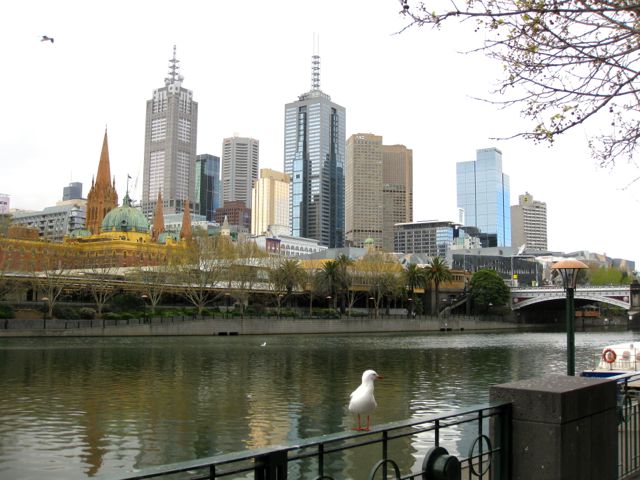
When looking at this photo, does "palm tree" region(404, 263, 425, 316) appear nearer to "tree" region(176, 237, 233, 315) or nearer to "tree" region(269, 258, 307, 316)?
"tree" region(269, 258, 307, 316)

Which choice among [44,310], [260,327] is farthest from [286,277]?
[44,310]

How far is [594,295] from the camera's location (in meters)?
121

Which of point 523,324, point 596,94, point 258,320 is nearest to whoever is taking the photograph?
point 596,94

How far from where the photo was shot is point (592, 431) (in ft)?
28.5

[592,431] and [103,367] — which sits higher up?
[592,431]

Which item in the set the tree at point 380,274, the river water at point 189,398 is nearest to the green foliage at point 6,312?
the river water at point 189,398

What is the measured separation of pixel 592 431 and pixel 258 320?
7960 cm

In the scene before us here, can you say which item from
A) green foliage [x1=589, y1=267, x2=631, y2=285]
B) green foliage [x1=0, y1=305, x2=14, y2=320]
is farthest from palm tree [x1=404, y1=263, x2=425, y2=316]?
green foliage [x1=589, y1=267, x2=631, y2=285]

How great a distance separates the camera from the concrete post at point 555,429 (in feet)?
26.3

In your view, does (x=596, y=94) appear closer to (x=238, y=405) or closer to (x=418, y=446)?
(x=418, y=446)

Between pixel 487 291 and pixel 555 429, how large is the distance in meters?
125

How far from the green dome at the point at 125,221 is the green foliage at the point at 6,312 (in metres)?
70.7

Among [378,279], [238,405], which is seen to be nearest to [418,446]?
[238,405]

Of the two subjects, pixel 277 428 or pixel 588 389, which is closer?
pixel 588 389
